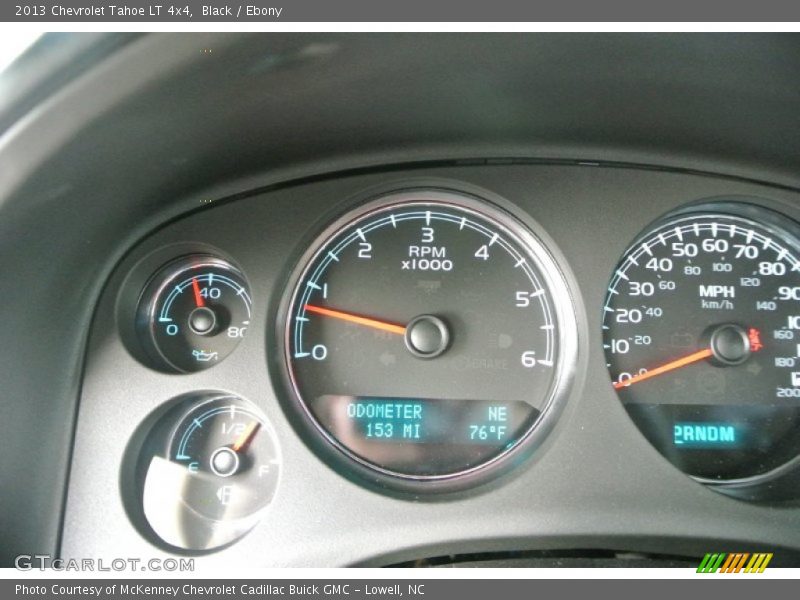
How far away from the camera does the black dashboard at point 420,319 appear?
6.32 ft

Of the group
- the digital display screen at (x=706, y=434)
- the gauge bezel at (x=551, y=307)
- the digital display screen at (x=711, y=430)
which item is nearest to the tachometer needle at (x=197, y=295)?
the gauge bezel at (x=551, y=307)

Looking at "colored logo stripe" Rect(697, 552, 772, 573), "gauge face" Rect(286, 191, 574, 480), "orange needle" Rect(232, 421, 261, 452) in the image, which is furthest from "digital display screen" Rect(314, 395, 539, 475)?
"colored logo stripe" Rect(697, 552, 772, 573)

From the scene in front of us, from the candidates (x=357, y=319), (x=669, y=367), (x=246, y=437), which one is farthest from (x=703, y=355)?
(x=246, y=437)

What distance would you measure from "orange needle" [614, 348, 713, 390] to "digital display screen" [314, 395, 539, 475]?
31 centimetres

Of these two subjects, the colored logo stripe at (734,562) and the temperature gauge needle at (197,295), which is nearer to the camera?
the colored logo stripe at (734,562)

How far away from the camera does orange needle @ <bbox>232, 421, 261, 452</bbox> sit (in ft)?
7.09

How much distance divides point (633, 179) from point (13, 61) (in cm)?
168

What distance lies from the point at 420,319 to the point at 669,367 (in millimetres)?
789

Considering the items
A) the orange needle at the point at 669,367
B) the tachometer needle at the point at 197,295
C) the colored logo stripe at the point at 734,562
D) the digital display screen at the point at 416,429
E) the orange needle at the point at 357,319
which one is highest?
the tachometer needle at the point at 197,295

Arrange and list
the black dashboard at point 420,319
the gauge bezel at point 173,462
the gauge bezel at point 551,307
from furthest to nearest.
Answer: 1. the gauge bezel at point 551,307
2. the gauge bezel at point 173,462
3. the black dashboard at point 420,319

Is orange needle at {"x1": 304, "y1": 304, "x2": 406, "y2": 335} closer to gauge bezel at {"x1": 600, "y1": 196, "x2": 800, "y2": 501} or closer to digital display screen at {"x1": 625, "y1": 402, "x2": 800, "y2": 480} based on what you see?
gauge bezel at {"x1": 600, "y1": 196, "x2": 800, "y2": 501}

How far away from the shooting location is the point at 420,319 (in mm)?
2223

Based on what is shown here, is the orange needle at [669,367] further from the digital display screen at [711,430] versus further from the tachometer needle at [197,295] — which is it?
the tachometer needle at [197,295]

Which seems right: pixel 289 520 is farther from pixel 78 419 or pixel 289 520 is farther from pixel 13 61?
pixel 13 61
